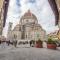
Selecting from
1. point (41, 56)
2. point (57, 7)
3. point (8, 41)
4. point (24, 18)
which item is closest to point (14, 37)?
point (8, 41)

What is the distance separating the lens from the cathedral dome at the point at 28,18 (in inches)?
129

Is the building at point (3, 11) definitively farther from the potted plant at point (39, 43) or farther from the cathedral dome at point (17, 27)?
the potted plant at point (39, 43)

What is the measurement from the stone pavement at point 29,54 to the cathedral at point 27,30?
0.23 meters

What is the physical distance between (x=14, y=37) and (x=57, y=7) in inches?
40.3

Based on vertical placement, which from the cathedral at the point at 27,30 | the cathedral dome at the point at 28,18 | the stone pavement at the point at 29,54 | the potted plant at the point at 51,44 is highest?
the cathedral dome at the point at 28,18

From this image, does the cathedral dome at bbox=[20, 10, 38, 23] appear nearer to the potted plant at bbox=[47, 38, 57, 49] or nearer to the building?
the building

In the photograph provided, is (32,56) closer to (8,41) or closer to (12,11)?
(8,41)

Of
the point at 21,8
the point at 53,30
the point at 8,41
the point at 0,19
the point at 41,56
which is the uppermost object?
the point at 21,8

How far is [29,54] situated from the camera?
3121 mm

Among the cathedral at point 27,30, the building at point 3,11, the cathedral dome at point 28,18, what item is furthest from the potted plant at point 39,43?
the building at point 3,11

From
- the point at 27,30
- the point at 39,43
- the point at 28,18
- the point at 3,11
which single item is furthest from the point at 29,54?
the point at 3,11

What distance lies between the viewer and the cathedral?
3.24 meters

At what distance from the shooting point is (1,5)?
3316mm

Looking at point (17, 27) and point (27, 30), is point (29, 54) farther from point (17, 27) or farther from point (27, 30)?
point (17, 27)
